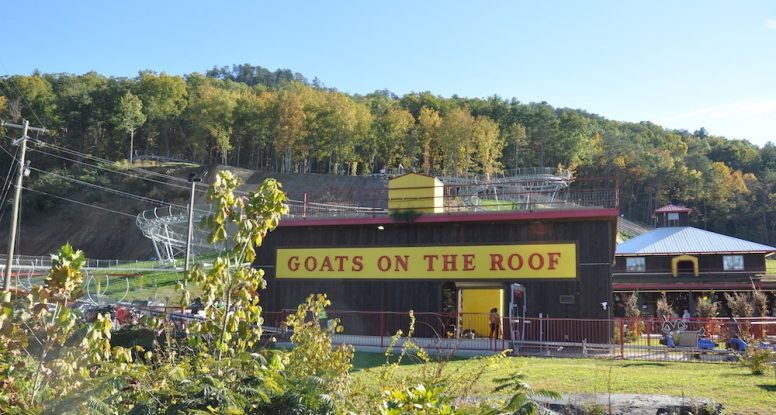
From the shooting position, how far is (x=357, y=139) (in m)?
87.2

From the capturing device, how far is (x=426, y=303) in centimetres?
2086

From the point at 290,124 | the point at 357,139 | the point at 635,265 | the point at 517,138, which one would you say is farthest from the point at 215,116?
the point at 635,265

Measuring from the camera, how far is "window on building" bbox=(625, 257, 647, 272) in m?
49.0

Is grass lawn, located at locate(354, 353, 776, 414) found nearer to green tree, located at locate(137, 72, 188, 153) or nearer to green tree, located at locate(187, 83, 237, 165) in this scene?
green tree, located at locate(187, 83, 237, 165)

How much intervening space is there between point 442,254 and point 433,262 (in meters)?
0.37

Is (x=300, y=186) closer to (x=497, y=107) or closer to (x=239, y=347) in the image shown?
(x=497, y=107)

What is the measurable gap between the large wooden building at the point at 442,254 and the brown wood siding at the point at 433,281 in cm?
3

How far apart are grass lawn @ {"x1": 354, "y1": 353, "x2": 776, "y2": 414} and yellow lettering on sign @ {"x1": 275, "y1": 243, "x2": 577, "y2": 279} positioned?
4.27 m

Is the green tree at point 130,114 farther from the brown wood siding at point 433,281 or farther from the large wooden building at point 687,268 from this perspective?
the brown wood siding at point 433,281

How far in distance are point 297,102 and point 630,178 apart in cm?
4801

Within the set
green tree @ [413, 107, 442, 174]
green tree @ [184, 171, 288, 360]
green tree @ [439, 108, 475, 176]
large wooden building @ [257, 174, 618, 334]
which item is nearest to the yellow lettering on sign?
large wooden building @ [257, 174, 618, 334]

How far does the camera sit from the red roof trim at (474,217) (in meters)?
19.2

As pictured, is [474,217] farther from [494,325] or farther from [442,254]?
[494,325]

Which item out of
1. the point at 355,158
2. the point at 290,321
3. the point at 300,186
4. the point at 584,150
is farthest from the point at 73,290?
the point at 584,150
